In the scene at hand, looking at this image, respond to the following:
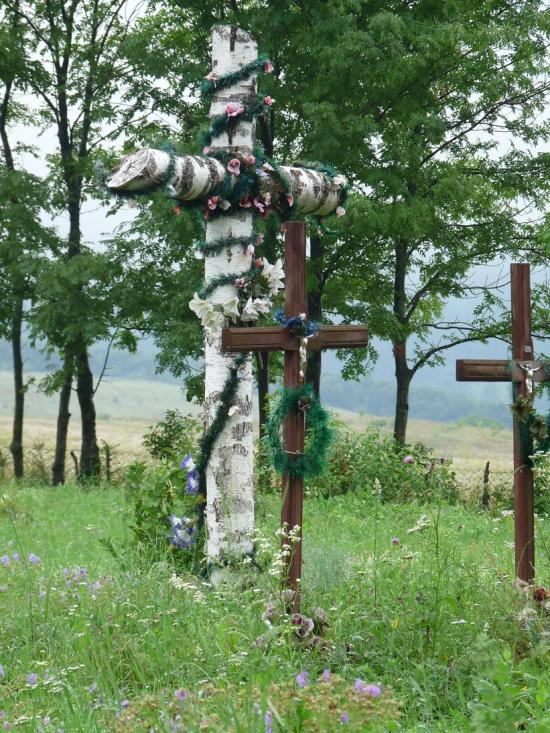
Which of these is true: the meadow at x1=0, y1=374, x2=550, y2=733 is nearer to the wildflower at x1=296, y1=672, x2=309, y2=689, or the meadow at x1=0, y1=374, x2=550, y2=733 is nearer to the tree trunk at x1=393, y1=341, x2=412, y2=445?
the wildflower at x1=296, y1=672, x2=309, y2=689

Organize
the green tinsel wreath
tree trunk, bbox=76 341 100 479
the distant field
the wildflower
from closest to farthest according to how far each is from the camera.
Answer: the wildflower
the green tinsel wreath
tree trunk, bbox=76 341 100 479
the distant field

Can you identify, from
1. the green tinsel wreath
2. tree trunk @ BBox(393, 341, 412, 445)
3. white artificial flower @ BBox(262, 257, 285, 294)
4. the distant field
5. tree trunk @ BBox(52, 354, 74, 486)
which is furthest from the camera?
the distant field

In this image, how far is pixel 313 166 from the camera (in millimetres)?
6941

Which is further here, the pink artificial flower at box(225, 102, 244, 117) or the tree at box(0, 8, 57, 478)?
the tree at box(0, 8, 57, 478)

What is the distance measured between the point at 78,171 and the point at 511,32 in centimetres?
833

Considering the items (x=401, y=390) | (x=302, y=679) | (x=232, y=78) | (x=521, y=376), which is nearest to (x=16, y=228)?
(x=401, y=390)

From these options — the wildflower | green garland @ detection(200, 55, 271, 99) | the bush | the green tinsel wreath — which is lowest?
the bush

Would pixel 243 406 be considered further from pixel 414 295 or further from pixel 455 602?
pixel 414 295

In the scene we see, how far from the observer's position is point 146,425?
4003 cm

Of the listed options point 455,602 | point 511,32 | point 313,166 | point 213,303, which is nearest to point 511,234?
point 511,32

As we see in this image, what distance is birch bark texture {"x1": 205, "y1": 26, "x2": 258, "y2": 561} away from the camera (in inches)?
244

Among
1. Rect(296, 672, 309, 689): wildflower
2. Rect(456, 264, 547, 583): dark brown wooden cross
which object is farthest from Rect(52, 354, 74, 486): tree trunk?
Rect(296, 672, 309, 689): wildflower

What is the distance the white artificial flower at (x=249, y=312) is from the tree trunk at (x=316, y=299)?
8854mm

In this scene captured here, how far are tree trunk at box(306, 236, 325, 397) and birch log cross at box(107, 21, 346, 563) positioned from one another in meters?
8.56
